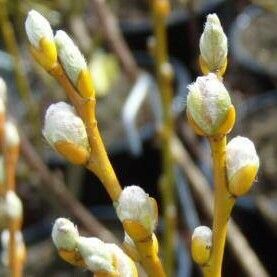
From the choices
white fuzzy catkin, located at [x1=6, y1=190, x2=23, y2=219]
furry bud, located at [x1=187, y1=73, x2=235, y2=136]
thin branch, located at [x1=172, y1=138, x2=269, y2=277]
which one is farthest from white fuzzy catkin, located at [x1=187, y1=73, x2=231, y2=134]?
thin branch, located at [x1=172, y1=138, x2=269, y2=277]

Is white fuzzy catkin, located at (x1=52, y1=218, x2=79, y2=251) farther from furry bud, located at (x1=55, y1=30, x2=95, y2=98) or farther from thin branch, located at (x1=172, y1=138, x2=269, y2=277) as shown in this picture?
thin branch, located at (x1=172, y1=138, x2=269, y2=277)

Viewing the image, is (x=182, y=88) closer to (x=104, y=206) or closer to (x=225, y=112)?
(x=104, y=206)

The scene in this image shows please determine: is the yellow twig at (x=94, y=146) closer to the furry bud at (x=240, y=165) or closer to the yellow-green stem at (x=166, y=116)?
the furry bud at (x=240, y=165)

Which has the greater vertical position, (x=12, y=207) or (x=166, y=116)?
(x=166, y=116)

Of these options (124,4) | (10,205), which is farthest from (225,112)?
(124,4)

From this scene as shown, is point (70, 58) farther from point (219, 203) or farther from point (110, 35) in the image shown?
point (110, 35)

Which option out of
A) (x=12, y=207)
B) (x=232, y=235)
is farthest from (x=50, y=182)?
(x=12, y=207)
